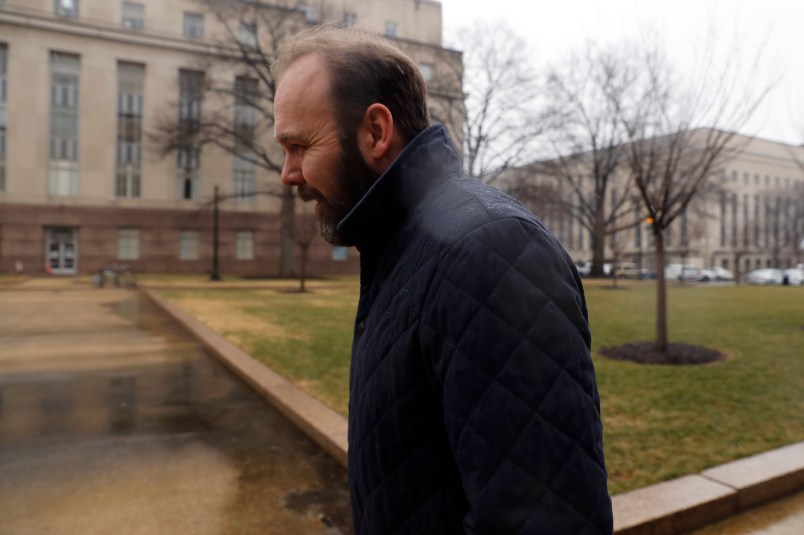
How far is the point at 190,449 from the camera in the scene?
471 centimetres

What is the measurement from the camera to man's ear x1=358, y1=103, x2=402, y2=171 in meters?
1.30

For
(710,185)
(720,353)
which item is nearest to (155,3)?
(710,185)

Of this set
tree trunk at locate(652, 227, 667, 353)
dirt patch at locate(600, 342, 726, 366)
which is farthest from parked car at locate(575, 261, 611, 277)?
dirt patch at locate(600, 342, 726, 366)

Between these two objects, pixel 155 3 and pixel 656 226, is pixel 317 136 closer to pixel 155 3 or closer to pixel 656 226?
pixel 656 226

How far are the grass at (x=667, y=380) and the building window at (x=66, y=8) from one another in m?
31.2

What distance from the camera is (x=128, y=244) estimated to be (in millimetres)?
36656

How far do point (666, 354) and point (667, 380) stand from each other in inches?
65.7

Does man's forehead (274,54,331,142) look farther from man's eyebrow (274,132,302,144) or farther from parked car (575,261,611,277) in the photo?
parked car (575,261,611,277)

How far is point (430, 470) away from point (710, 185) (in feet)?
134

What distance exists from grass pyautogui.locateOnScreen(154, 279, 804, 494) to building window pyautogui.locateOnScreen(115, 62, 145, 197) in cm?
2609

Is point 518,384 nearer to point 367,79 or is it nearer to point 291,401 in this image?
point 367,79

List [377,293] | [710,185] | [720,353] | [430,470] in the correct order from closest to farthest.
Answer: [430,470] → [377,293] → [720,353] → [710,185]

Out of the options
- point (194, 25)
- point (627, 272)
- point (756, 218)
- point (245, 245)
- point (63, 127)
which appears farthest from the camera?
point (756, 218)

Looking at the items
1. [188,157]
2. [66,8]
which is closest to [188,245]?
[188,157]
